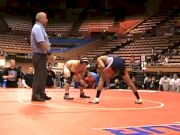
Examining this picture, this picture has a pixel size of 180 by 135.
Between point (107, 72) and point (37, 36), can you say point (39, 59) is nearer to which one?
Result: point (37, 36)

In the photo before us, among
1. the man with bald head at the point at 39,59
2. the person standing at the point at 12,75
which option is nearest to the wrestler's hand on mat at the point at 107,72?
the man with bald head at the point at 39,59

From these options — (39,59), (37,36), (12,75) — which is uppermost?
(37,36)

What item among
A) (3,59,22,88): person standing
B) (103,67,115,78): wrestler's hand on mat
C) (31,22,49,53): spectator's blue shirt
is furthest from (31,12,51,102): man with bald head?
(3,59,22,88): person standing

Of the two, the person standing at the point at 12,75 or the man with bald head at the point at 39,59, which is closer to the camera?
the man with bald head at the point at 39,59

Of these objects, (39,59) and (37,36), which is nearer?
(37,36)

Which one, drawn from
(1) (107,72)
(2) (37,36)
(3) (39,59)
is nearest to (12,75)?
(3) (39,59)

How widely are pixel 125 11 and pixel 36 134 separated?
2501 centimetres

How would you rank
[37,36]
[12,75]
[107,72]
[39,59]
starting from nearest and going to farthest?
[37,36] → [39,59] → [107,72] → [12,75]

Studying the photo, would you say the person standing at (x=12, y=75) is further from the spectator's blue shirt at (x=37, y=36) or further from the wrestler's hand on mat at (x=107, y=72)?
the wrestler's hand on mat at (x=107, y=72)

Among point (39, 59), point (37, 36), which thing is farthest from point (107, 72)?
point (37, 36)

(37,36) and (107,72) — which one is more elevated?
(37,36)

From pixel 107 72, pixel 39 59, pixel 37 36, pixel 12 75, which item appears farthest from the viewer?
pixel 12 75

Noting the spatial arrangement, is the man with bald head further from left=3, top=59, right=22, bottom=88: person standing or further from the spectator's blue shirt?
left=3, top=59, right=22, bottom=88: person standing

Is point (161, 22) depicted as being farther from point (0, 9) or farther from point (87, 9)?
point (0, 9)
